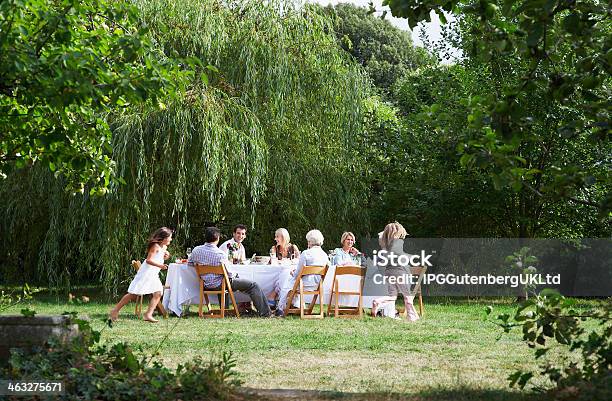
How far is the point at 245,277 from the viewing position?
13.7m

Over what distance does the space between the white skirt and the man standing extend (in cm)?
65

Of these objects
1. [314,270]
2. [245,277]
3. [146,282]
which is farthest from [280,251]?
[146,282]

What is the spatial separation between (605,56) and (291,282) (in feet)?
29.0

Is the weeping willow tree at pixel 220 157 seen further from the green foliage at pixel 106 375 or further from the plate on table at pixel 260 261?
the green foliage at pixel 106 375

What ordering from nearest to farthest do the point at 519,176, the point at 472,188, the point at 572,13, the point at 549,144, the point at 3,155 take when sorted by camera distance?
the point at 572,13, the point at 519,176, the point at 3,155, the point at 549,144, the point at 472,188

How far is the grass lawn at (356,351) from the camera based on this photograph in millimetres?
6902

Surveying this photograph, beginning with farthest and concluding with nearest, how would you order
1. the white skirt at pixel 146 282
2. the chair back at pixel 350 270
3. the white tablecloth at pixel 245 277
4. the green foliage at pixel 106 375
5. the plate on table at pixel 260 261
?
the plate on table at pixel 260 261 → the white tablecloth at pixel 245 277 → the chair back at pixel 350 270 → the white skirt at pixel 146 282 → the green foliage at pixel 106 375

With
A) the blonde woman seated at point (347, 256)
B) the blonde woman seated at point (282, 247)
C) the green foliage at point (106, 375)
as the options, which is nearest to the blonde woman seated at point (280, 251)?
the blonde woman seated at point (282, 247)

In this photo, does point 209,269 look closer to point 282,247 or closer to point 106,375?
point 282,247

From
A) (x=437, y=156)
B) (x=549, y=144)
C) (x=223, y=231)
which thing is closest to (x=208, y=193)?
(x=223, y=231)

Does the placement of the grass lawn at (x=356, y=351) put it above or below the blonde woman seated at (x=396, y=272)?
below

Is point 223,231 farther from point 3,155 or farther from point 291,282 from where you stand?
point 3,155

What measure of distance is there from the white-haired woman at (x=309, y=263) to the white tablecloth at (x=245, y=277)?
4.8 inches

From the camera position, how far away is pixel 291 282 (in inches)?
547
